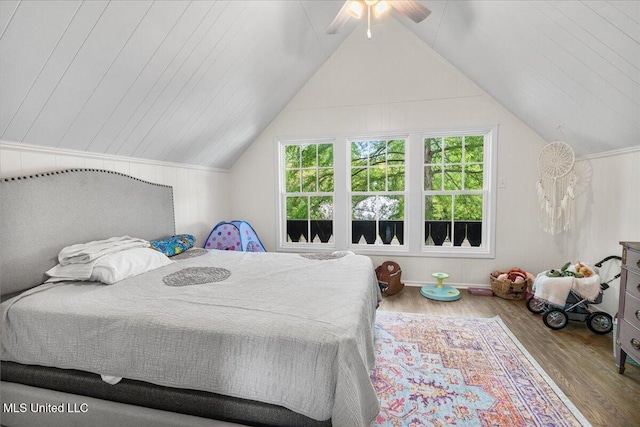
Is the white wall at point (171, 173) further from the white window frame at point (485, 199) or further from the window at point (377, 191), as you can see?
the white window frame at point (485, 199)

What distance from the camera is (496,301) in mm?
3133

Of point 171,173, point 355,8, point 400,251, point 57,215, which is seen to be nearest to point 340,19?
point 355,8

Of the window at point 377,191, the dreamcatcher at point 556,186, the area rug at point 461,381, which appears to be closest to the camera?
the area rug at point 461,381

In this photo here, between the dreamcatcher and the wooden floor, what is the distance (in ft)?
3.27

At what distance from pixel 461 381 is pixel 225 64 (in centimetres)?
297

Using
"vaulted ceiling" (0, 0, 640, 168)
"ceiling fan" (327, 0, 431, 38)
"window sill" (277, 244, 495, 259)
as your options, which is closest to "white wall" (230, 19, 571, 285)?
"window sill" (277, 244, 495, 259)

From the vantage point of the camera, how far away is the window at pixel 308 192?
4.01 m

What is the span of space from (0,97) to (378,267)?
11.3ft

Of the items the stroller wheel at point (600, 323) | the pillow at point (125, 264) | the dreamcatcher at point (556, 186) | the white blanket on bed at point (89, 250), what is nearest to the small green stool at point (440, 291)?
the stroller wheel at point (600, 323)

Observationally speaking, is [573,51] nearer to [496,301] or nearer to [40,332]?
[496,301]

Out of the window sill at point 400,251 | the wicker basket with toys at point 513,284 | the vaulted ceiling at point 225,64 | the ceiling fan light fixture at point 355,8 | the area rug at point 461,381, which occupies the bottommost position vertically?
the area rug at point 461,381

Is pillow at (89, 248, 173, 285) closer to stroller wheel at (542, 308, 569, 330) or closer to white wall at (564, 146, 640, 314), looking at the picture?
stroller wheel at (542, 308, 569, 330)

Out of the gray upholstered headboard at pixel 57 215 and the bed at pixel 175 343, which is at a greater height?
the gray upholstered headboard at pixel 57 215

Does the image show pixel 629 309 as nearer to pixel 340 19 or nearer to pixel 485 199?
pixel 485 199
